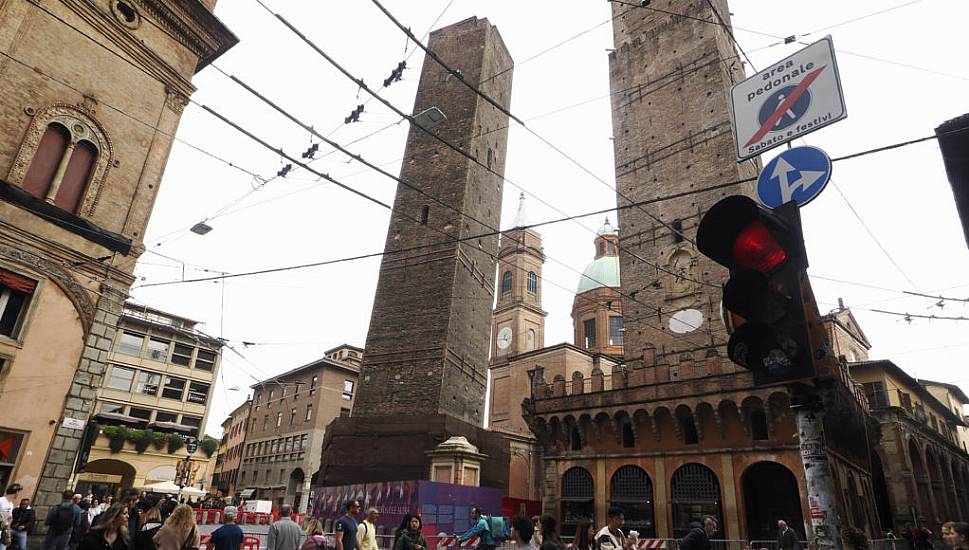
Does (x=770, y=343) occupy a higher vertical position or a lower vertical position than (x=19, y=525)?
higher

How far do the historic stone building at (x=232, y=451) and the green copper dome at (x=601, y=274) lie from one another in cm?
3519

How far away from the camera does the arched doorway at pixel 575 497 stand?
2042 cm

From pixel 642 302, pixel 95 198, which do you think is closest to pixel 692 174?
pixel 642 302

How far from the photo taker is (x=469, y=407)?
2389 cm

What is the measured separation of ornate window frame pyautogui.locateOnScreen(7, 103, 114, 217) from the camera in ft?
42.0

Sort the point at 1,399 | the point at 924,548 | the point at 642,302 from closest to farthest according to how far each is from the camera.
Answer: the point at 1,399 < the point at 924,548 < the point at 642,302

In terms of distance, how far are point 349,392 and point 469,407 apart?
25.2m

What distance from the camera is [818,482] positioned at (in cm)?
275

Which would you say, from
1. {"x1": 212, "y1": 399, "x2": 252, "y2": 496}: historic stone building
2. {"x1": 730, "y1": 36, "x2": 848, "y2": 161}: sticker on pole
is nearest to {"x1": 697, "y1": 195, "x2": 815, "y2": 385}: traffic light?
{"x1": 730, "y1": 36, "x2": 848, "y2": 161}: sticker on pole

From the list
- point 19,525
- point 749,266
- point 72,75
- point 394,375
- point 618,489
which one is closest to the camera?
point 749,266

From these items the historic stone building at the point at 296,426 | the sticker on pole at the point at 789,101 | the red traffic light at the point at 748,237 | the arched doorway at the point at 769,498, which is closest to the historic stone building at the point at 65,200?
the sticker on pole at the point at 789,101

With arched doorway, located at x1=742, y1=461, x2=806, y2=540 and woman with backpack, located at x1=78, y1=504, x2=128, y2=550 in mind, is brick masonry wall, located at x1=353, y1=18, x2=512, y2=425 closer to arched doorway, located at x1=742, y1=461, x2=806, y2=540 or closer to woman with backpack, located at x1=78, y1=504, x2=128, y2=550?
arched doorway, located at x1=742, y1=461, x2=806, y2=540

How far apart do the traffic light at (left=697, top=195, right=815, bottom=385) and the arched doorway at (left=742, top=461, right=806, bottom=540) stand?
17.5 metres

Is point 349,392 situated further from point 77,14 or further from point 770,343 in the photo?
point 770,343
